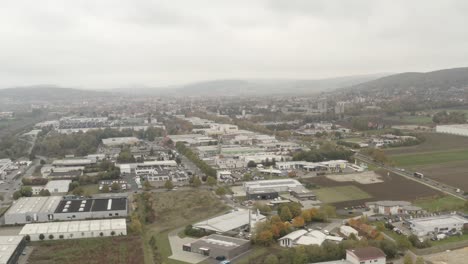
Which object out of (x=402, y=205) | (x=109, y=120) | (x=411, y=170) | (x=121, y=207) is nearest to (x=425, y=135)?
(x=411, y=170)

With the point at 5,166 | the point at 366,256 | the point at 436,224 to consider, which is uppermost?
the point at 366,256

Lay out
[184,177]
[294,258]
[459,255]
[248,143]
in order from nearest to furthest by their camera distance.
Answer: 1. [294,258]
2. [459,255]
3. [184,177]
4. [248,143]

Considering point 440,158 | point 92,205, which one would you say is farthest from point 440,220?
point 440,158

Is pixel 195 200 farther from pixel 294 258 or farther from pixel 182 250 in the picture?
pixel 294 258

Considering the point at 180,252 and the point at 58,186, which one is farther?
the point at 58,186

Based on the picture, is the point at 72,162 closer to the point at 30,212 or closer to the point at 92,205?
the point at 92,205

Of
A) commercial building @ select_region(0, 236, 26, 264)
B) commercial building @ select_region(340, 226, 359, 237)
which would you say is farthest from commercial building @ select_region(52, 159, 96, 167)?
commercial building @ select_region(340, 226, 359, 237)
